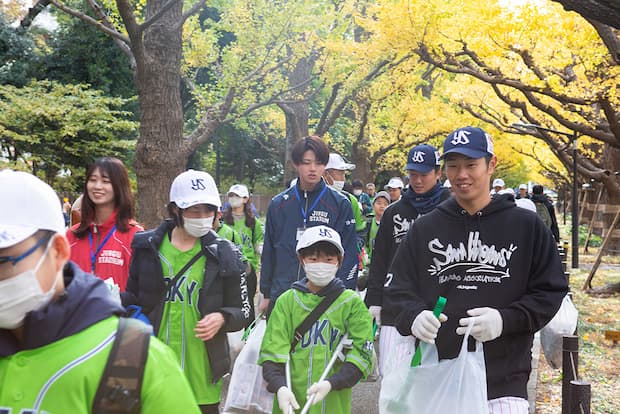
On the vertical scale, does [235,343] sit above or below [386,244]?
below

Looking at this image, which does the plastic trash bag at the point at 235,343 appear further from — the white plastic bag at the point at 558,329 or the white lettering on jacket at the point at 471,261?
the white plastic bag at the point at 558,329

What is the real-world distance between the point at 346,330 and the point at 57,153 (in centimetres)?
2191

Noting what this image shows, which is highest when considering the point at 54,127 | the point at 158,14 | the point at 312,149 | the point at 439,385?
the point at 54,127

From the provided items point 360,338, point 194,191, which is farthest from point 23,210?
point 360,338

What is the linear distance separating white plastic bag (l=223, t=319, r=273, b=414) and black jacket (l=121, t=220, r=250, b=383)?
0.34 metres

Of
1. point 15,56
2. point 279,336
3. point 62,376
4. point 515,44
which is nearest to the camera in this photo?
point 62,376

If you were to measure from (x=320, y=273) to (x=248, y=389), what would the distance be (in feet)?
2.77

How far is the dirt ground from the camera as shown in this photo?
7.50 m

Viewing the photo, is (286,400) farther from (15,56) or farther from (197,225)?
(15,56)

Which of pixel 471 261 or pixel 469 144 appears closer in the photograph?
pixel 471 261

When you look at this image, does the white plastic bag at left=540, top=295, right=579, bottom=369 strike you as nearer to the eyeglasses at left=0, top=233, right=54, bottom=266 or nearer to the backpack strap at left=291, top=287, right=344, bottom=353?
the backpack strap at left=291, top=287, right=344, bottom=353

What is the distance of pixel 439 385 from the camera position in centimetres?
350

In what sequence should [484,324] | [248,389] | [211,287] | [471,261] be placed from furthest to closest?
[248,389], [211,287], [471,261], [484,324]

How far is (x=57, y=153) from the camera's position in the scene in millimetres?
24750
